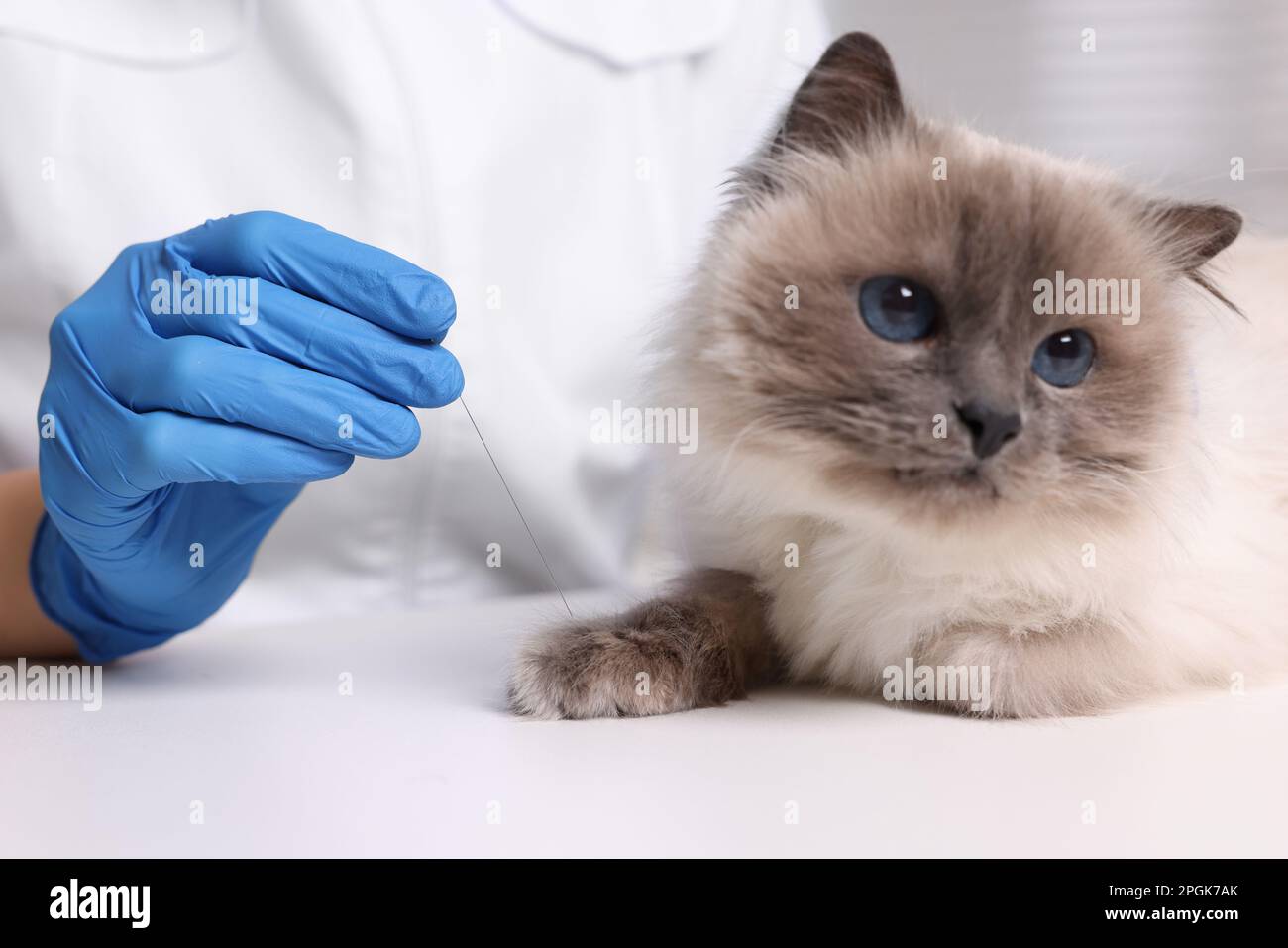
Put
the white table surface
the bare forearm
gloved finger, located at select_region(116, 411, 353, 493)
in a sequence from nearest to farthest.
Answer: the white table surface < gloved finger, located at select_region(116, 411, 353, 493) < the bare forearm

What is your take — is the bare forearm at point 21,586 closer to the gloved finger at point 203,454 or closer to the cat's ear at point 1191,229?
the gloved finger at point 203,454

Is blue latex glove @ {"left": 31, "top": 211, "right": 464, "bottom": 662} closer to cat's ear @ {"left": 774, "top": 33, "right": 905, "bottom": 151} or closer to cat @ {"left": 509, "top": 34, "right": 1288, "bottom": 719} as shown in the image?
cat @ {"left": 509, "top": 34, "right": 1288, "bottom": 719}

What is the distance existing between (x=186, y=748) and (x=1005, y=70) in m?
2.35

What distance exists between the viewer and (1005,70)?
2.72 m

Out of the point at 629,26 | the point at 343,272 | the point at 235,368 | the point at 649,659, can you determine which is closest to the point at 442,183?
the point at 629,26

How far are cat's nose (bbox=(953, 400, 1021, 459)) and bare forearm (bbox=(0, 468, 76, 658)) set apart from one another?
55.8 inches

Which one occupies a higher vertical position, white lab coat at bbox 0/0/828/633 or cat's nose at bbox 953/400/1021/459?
white lab coat at bbox 0/0/828/633

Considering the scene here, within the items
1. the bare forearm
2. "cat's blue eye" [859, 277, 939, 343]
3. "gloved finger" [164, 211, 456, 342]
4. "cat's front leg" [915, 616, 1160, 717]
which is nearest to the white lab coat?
the bare forearm

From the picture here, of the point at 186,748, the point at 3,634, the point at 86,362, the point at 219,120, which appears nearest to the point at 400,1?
the point at 219,120

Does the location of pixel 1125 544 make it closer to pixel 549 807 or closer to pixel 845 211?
pixel 845 211

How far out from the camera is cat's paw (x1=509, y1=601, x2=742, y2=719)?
1332mm

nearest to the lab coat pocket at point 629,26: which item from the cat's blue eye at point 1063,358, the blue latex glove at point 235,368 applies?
the blue latex glove at point 235,368

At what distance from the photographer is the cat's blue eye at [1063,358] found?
1.22 meters

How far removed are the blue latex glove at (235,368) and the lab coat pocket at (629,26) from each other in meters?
0.95
